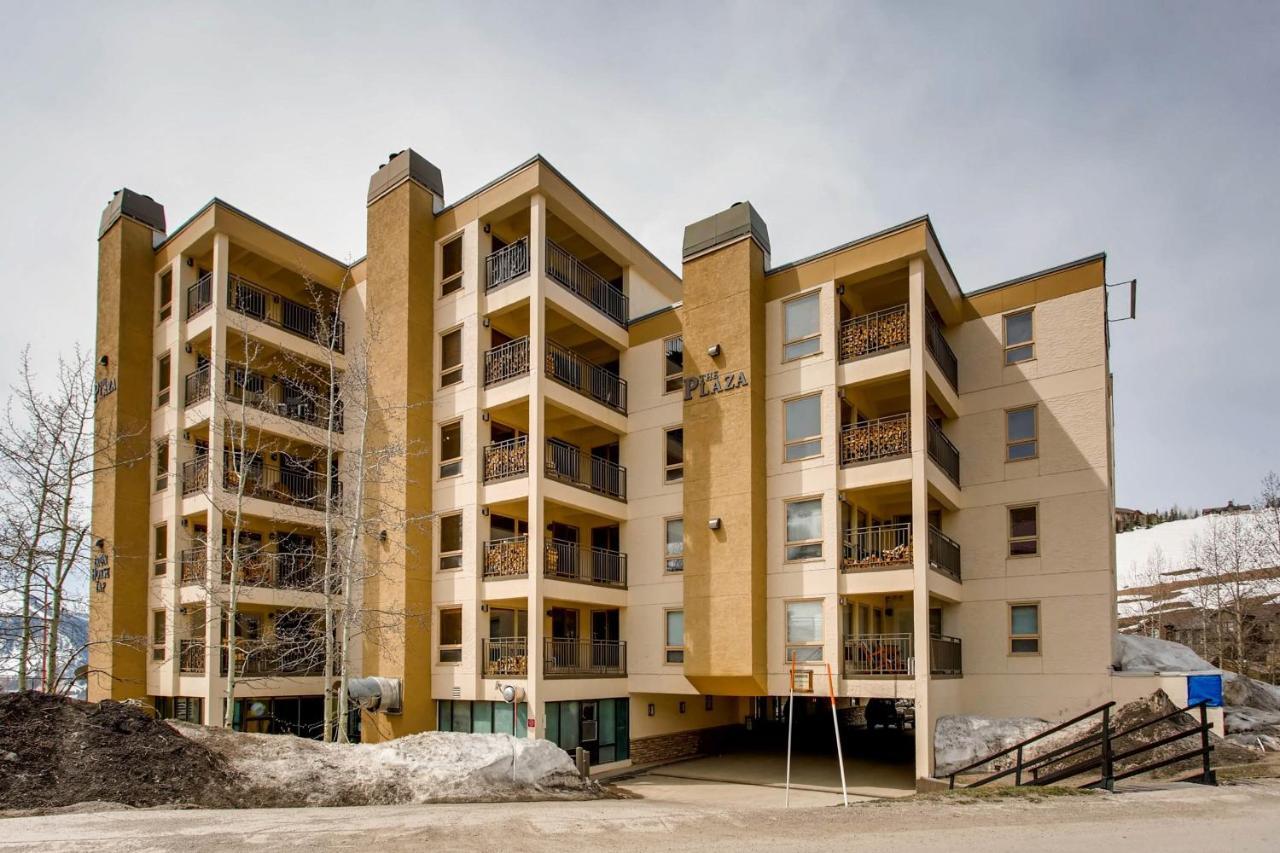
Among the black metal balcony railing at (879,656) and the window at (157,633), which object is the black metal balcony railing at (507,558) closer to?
the black metal balcony railing at (879,656)

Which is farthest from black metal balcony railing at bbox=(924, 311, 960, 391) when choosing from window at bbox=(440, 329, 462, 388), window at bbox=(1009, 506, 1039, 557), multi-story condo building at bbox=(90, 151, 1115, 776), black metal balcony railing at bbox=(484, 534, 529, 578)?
window at bbox=(440, 329, 462, 388)

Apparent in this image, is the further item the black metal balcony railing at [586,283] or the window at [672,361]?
the window at [672,361]

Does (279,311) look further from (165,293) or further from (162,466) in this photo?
(162,466)

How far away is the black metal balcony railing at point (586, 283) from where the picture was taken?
2233 cm

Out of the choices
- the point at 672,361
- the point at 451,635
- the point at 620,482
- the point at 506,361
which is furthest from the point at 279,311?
the point at 672,361

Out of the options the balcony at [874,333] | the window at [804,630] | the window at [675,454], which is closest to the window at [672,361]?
the window at [675,454]

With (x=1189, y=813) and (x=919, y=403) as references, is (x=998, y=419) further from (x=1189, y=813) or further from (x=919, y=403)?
(x=1189, y=813)

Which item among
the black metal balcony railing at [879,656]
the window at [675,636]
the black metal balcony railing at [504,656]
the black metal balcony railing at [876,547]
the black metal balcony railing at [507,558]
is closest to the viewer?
the black metal balcony railing at [879,656]

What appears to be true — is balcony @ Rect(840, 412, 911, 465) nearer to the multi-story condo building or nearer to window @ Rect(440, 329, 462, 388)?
the multi-story condo building

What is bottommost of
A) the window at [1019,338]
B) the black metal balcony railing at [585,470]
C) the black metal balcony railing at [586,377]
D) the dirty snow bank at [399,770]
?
the dirty snow bank at [399,770]

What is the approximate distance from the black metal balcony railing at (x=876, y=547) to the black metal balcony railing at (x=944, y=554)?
1.75 ft

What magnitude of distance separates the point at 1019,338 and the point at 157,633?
79.2ft

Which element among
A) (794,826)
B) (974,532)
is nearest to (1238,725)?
(974,532)

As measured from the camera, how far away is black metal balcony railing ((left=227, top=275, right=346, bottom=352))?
25031 millimetres
